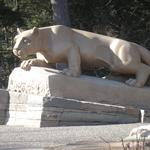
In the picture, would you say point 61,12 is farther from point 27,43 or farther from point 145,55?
point 27,43

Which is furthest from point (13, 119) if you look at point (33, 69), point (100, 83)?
point (100, 83)

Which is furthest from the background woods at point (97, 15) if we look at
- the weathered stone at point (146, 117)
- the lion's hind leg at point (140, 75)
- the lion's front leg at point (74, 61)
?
the weathered stone at point (146, 117)

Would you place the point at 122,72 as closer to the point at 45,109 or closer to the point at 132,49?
the point at 132,49

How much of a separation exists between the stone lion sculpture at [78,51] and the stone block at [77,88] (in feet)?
0.60

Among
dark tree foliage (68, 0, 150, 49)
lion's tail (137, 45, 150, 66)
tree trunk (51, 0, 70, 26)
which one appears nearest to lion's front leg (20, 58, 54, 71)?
lion's tail (137, 45, 150, 66)

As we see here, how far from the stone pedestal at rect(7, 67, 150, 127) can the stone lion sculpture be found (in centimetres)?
25

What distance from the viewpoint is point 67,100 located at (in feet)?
33.9

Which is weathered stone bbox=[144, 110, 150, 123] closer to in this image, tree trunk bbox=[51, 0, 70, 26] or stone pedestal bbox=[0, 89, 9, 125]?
stone pedestal bbox=[0, 89, 9, 125]

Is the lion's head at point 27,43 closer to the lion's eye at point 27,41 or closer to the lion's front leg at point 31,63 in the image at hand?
the lion's eye at point 27,41

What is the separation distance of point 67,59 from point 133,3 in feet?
33.2

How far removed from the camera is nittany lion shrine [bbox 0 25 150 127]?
34.1 ft

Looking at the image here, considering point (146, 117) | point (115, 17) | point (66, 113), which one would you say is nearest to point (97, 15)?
point (115, 17)

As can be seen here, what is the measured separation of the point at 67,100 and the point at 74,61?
114 centimetres

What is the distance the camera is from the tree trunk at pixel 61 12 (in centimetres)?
1733
